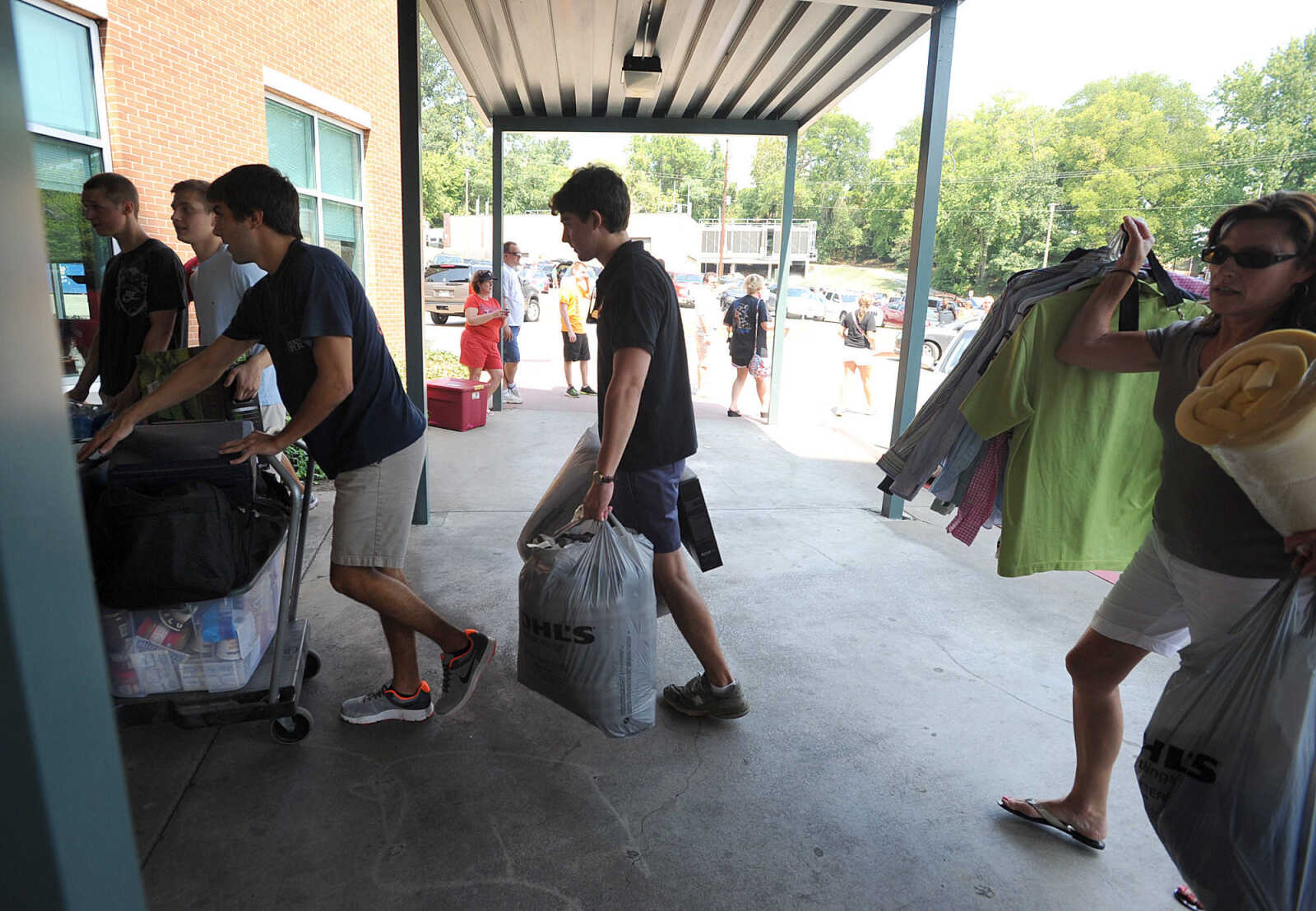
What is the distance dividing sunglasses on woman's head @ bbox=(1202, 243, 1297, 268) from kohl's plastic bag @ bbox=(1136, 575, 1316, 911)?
2.22 feet

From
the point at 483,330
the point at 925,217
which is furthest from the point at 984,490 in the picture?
the point at 483,330

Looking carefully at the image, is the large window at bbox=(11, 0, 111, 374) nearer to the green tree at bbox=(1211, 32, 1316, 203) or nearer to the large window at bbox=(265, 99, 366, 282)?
the large window at bbox=(265, 99, 366, 282)

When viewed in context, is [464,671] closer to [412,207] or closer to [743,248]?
[412,207]

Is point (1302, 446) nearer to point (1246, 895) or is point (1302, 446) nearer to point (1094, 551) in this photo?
point (1246, 895)

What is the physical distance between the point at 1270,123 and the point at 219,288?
45824 mm

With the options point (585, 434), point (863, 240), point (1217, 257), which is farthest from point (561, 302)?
point (863, 240)

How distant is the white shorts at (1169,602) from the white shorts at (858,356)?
7.92 meters

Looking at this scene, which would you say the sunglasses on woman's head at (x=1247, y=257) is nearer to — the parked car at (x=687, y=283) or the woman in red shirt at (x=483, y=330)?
the woman in red shirt at (x=483, y=330)

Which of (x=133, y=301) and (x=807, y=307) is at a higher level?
(x=133, y=301)

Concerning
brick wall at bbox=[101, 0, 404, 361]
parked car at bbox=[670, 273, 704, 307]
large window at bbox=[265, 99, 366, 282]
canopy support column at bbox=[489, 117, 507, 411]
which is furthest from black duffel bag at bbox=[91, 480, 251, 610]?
parked car at bbox=[670, 273, 704, 307]

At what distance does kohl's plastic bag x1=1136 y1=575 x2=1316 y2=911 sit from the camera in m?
1.39

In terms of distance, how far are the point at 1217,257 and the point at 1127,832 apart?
1.71 meters

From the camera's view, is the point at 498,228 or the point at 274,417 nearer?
the point at 274,417

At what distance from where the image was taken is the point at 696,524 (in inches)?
113
